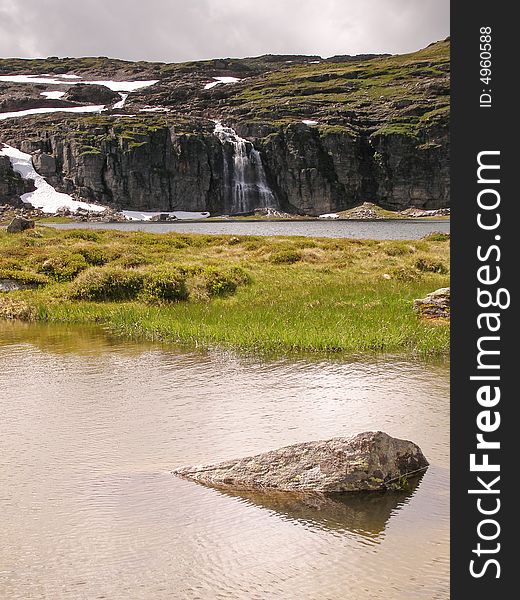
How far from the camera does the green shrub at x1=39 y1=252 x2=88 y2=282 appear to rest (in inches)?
1320

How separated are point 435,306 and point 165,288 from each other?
12127 mm

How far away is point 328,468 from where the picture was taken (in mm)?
8680

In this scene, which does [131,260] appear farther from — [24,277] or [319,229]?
[319,229]

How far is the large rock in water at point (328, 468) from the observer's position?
8562mm

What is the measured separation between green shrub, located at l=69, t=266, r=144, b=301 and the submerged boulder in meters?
12.9

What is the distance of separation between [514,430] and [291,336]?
52.2ft

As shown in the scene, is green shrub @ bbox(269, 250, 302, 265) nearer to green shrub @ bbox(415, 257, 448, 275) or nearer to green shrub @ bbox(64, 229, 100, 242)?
A: green shrub @ bbox(415, 257, 448, 275)

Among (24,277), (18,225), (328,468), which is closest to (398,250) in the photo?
(24,277)

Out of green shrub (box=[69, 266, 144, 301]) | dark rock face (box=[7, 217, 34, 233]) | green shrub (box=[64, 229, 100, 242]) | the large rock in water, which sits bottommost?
the large rock in water

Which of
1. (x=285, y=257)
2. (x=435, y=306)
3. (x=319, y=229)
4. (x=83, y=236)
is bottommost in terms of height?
(x=435, y=306)

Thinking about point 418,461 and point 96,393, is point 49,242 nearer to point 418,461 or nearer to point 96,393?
point 96,393

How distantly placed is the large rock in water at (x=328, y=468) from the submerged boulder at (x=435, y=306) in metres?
13.8

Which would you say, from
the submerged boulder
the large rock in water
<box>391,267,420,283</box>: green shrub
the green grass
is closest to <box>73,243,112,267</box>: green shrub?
the green grass

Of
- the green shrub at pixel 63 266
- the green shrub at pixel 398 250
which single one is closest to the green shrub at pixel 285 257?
the green shrub at pixel 398 250
